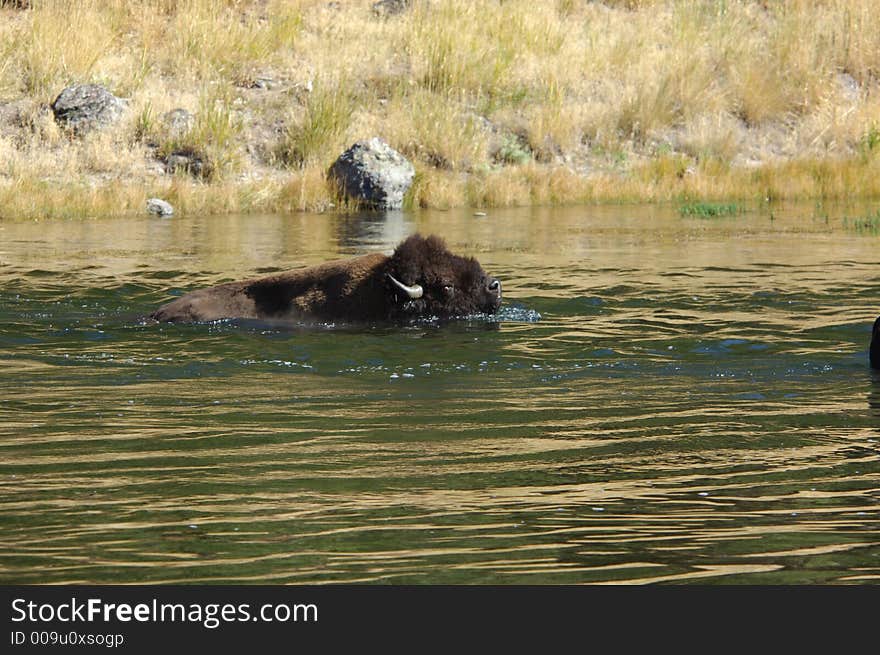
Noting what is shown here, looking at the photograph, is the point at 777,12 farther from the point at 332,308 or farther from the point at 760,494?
the point at 760,494

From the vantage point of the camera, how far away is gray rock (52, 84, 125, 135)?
2770cm

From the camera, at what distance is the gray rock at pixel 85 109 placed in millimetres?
27703

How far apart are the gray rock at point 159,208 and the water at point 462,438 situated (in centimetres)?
995

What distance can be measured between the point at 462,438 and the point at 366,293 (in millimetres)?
4786

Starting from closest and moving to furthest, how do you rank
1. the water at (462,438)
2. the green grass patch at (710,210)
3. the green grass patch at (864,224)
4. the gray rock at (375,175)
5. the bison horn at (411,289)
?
the water at (462,438) → the bison horn at (411,289) → the green grass patch at (864,224) → the green grass patch at (710,210) → the gray rock at (375,175)

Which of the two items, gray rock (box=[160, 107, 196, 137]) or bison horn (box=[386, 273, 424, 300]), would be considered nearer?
bison horn (box=[386, 273, 424, 300])

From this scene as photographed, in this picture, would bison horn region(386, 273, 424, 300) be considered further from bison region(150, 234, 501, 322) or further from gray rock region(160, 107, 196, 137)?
gray rock region(160, 107, 196, 137)

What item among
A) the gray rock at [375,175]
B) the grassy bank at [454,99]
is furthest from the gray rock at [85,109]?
the gray rock at [375,175]

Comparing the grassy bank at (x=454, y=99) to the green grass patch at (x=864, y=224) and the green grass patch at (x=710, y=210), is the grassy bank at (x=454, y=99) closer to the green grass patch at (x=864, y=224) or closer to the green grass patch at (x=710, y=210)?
the green grass patch at (x=710, y=210)

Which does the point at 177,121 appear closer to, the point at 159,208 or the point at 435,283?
the point at 159,208

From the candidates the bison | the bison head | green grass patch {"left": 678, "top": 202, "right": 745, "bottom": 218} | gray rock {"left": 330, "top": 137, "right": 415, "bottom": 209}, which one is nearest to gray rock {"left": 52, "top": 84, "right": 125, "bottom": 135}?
gray rock {"left": 330, "top": 137, "right": 415, "bottom": 209}

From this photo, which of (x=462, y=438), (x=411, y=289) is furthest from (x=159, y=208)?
(x=462, y=438)

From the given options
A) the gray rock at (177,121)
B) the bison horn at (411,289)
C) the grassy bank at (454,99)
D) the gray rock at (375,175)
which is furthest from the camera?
the gray rock at (177,121)
